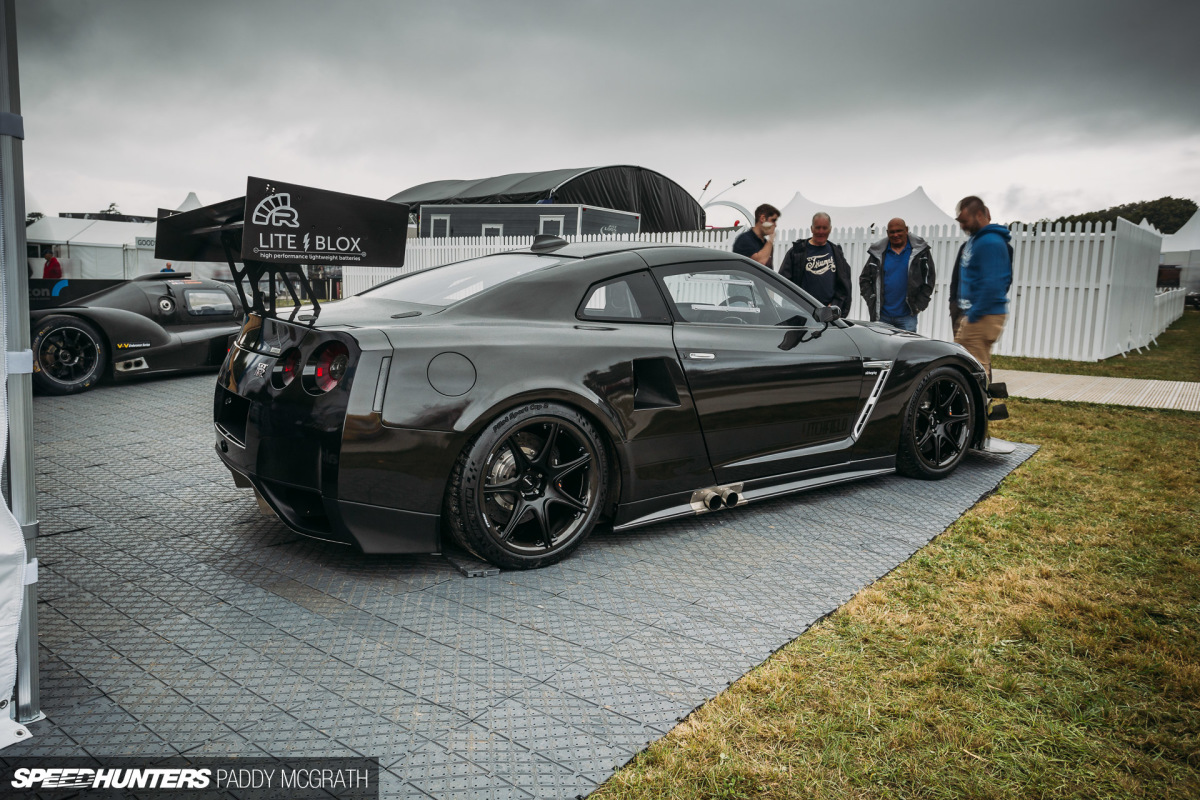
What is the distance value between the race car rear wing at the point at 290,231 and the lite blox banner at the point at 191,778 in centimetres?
165

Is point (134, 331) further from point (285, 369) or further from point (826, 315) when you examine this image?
point (826, 315)

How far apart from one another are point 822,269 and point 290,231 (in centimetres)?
480

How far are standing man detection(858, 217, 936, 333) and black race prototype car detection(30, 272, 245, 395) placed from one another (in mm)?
6691

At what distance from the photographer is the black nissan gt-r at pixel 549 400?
2816mm

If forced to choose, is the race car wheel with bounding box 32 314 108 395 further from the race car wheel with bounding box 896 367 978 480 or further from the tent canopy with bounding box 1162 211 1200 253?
the tent canopy with bounding box 1162 211 1200 253

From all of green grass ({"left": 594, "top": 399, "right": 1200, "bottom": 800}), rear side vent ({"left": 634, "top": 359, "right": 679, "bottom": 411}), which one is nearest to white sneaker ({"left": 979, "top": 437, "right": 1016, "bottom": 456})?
green grass ({"left": 594, "top": 399, "right": 1200, "bottom": 800})

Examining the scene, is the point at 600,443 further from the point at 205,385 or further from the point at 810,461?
the point at 205,385

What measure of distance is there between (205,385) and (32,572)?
6797 mm

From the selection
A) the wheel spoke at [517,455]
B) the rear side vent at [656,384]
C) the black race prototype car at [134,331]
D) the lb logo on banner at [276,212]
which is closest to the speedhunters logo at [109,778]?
the wheel spoke at [517,455]

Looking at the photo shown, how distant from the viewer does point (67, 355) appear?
7367 mm

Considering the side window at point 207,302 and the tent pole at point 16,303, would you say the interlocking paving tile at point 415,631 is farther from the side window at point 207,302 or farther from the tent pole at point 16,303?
the side window at point 207,302

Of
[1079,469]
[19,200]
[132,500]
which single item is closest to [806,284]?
[1079,469]

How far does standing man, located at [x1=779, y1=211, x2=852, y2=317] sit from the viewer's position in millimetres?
6668

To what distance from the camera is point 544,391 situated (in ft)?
10.0
